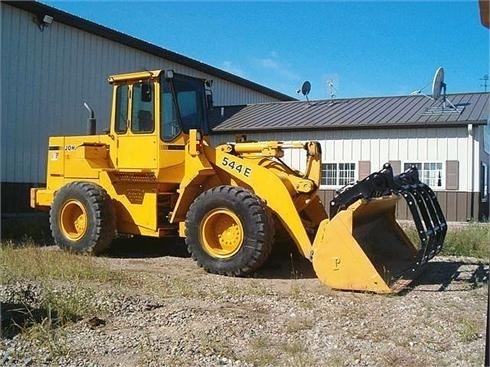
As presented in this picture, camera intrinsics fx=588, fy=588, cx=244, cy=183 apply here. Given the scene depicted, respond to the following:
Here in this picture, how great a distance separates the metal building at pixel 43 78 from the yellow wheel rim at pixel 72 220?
17.7 feet

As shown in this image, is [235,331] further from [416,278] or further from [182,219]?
[182,219]

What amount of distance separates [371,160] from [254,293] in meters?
12.9

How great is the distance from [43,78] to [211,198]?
374 inches

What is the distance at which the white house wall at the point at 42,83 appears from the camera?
15.0 m

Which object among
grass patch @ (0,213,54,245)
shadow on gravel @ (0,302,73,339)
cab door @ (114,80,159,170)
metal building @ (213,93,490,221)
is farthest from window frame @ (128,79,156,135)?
metal building @ (213,93,490,221)

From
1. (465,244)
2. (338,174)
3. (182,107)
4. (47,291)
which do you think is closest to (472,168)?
(338,174)

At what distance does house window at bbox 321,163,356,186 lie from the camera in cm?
1945

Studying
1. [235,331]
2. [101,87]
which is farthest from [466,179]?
[235,331]

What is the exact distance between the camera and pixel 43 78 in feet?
52.3

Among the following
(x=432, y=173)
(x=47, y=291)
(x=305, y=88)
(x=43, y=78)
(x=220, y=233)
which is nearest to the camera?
(x=47, y=291)

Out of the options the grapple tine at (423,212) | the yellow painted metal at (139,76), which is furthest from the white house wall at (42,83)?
the grapple tine at (423,212)

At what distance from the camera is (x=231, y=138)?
2250cm

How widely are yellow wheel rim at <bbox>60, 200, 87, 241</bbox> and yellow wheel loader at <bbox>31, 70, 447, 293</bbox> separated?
18 millimetres

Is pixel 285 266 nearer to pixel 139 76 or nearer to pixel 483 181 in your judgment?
pixel 139 76
